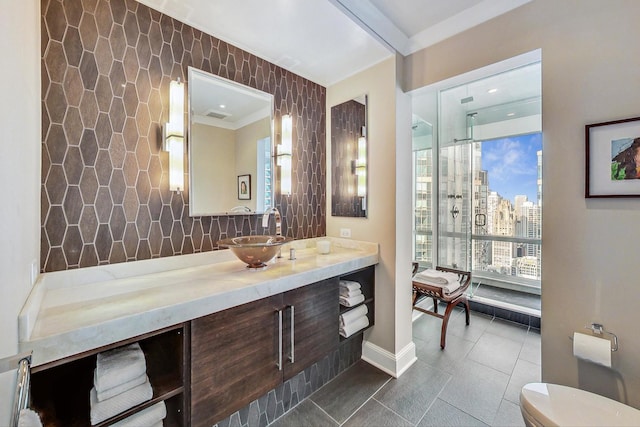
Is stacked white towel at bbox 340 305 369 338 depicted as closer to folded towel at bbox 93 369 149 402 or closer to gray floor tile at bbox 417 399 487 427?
gray floor tile at bbox 417 399 487 427

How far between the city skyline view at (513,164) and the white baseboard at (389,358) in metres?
2.96

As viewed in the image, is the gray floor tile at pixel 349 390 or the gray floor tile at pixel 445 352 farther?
the gray floor tile at pixel 445 352

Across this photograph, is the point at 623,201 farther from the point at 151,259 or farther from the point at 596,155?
the point at 151,259

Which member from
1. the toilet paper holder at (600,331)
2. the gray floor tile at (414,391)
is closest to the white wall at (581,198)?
the toilet paper holder at (600,331)

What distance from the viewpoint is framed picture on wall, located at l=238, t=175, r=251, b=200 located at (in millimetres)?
2109

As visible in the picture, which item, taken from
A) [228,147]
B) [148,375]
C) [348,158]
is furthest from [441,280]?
[148,375]

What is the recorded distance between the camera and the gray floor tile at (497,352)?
2346mm

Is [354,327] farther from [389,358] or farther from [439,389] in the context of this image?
[439,389]

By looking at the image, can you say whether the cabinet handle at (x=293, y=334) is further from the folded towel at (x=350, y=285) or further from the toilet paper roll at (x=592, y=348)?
the toilet paper roll at (x=592, y=348)

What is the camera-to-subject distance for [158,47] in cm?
172

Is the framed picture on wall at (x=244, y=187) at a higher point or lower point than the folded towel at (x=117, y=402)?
higher

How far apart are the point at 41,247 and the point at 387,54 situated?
2.61 meters

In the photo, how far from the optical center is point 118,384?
1126mm

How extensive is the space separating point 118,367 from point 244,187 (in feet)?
4.40
